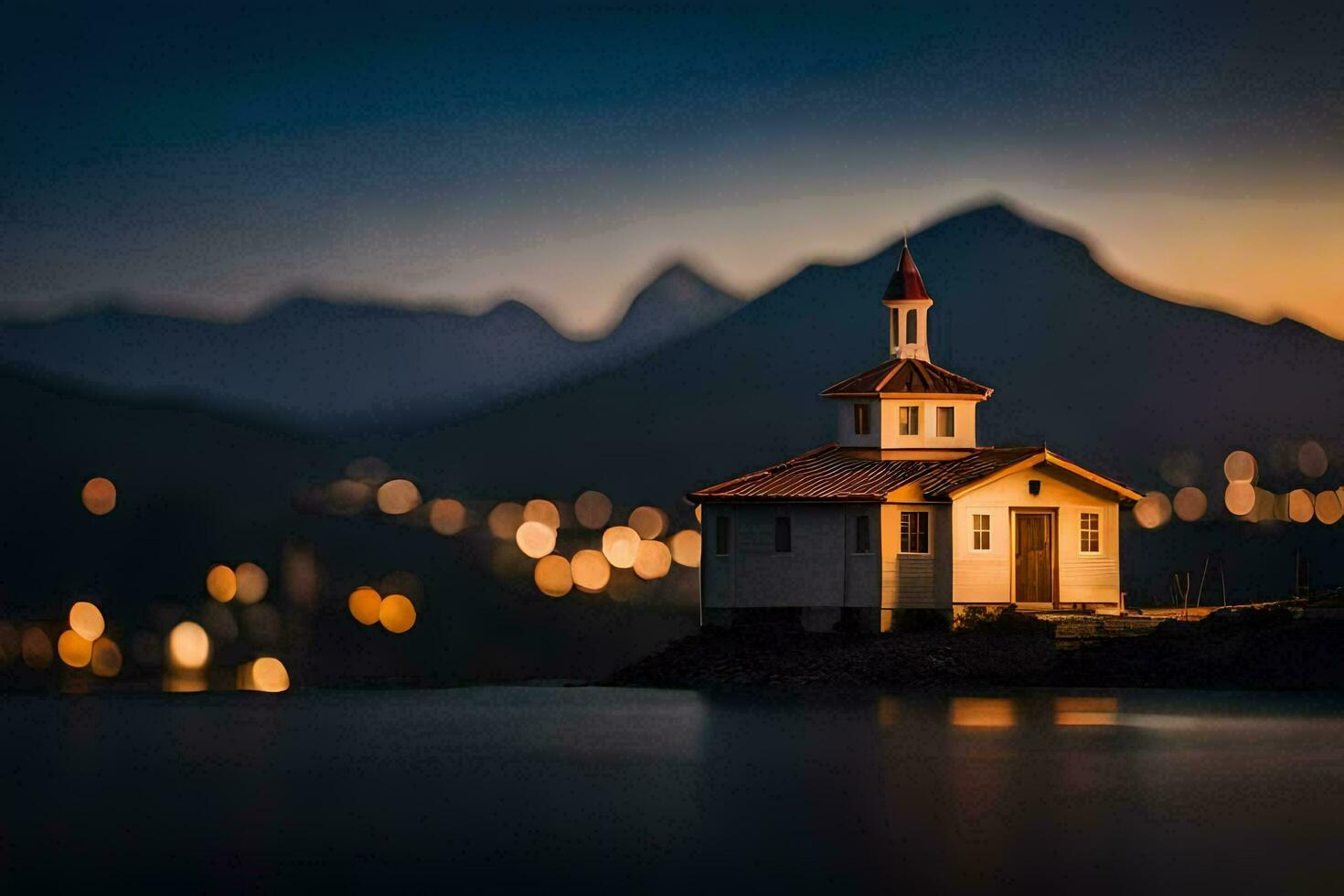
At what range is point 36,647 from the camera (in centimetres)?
12975

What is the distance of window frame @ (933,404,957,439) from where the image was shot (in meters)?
67.4

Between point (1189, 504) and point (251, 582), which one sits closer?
point (251, 582)

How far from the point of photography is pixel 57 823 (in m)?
35.5

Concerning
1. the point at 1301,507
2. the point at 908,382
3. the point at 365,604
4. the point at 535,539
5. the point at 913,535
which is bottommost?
the point at 365,604

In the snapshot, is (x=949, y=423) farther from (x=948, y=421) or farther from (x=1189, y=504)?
(x=1189, y=504)

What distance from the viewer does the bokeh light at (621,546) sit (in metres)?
168

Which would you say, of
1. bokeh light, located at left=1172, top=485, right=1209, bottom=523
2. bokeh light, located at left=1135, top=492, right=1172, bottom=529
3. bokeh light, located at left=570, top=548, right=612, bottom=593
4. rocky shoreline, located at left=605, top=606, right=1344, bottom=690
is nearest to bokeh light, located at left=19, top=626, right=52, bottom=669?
bokeh light, located at left=570, top=548, right=612, bottom=593

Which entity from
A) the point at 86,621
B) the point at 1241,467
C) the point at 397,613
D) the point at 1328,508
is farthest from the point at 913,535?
the point at 1241,467

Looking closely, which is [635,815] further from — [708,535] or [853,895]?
[708,535]

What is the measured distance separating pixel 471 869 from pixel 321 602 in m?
110

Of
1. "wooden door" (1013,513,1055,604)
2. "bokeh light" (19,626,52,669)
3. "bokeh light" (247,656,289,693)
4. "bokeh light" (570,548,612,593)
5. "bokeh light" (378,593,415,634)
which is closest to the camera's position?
"wooden door" (1013,513,1055,604)

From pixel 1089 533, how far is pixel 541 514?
121974mm

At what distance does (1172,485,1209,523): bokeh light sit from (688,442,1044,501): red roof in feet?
313

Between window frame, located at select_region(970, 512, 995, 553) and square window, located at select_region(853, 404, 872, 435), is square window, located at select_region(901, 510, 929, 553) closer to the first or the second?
window frame, located at select_region(970, 512, 995, 553)
